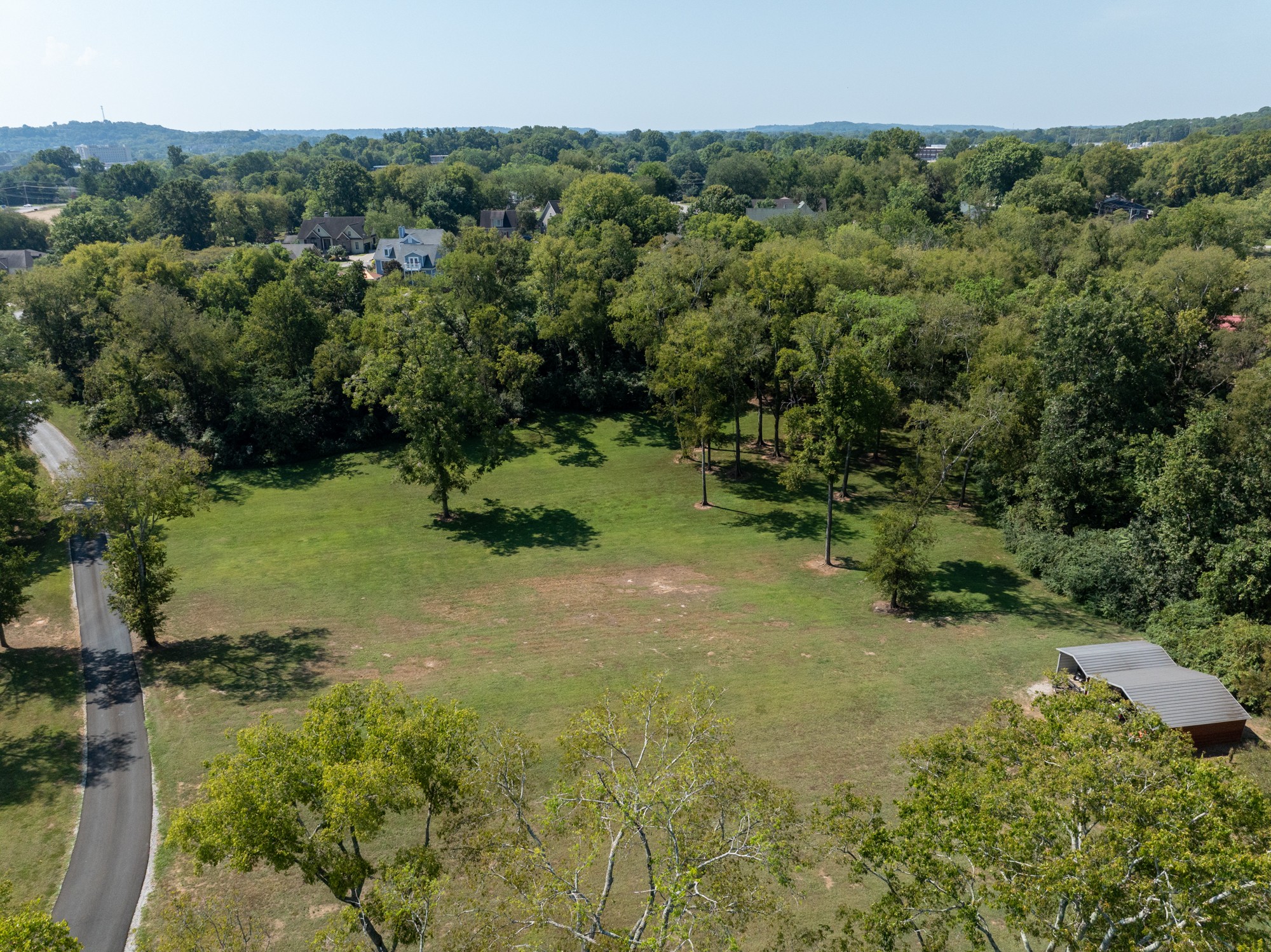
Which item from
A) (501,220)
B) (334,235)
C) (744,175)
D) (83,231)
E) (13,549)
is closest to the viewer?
(13,549)

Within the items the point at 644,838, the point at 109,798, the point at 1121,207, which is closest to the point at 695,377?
the point at 644,838

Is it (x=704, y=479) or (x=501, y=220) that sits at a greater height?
(x=501, y=220)

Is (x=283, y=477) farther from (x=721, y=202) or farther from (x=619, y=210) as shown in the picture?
(x=721, y=202)

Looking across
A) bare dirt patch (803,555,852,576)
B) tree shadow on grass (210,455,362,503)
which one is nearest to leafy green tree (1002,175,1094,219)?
bare dirt patch (803,555,852,576)

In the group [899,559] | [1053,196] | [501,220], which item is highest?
[1053,196]

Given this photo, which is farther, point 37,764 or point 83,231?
point 83,231

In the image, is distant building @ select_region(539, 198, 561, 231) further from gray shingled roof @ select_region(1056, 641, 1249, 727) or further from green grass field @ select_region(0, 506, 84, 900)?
gray shingled roof @ select_region(1056, 641, 1249, 727)

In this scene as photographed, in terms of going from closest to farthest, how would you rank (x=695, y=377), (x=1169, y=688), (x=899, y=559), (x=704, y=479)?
(x=1169, y=688) < (x=899, y=559) < (x=695, y=377) < (x=704, y=479)
